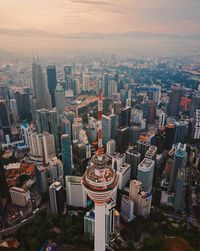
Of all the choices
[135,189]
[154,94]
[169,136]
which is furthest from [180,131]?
[154,94]

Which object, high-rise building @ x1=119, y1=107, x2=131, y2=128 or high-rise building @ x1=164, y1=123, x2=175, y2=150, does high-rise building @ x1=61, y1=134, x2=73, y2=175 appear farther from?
high-rise building @ x1=164, y1=123, x2=175, y2=150

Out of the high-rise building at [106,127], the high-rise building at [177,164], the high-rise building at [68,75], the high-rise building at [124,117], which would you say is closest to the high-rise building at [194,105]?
the high-rise building at [124,117]

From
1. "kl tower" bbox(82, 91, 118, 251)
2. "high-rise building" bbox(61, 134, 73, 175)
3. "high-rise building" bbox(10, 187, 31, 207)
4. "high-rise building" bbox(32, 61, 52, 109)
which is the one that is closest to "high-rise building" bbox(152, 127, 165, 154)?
"high-rise building" bbox(61, 134, 73, 175)

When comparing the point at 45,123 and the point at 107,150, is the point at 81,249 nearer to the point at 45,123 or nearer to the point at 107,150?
the point at 107,150

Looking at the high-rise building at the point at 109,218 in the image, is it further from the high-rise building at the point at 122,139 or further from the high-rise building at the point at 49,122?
the high-rise building at the point at 49,122

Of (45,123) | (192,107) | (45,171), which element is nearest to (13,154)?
(45,123)

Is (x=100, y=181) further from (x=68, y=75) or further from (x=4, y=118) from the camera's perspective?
(x=68, y=75)
